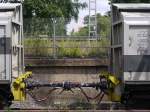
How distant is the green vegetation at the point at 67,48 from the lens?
21484mm

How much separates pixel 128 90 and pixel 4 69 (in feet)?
11.6

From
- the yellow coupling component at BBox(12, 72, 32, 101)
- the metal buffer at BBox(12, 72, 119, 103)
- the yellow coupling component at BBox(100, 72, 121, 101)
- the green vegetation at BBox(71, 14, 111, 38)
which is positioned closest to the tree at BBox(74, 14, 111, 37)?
the green vegetation at BBox(71, 14, 111, 38)

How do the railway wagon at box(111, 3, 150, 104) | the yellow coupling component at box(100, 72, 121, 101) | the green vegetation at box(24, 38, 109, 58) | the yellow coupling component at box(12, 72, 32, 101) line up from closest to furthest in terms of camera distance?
the railway wagon at box(111, 3, 150, 104) → the yellow coupling component at box(12, 72, 32, 101) → the yellow coupling component at box(100, 72, 121, 101) → the green vegetation at box(24, 38, 109, 58)

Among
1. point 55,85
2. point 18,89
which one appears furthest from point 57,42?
point 18,89

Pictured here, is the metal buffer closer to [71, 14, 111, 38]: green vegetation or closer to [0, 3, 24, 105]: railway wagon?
[0, 3, 24, 105]: railway wagon

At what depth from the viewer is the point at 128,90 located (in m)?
13.8

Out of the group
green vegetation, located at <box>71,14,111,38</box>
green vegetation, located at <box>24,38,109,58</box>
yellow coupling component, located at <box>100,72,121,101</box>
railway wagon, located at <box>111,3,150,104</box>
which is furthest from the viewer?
green vegetation, located at <box>71,14,111,38</box>

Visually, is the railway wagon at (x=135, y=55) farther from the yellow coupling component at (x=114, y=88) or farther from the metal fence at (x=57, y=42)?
the metal fence at (x=57, y=42)

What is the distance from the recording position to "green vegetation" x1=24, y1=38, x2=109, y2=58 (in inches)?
846

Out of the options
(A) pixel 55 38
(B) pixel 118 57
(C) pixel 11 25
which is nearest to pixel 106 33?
(A) pixel 55 38

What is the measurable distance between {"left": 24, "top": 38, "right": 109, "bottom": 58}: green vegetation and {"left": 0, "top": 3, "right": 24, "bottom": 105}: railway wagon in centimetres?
687

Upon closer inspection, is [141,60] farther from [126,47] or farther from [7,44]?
[7,44]

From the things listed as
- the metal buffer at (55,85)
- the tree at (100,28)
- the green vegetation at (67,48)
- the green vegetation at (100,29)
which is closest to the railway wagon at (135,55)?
the metal buffer at (55,85)

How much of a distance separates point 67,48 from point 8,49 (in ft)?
27.5
